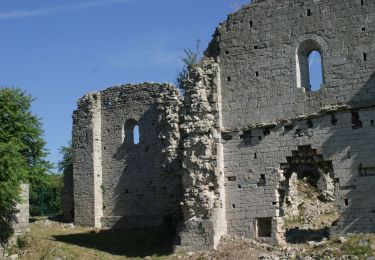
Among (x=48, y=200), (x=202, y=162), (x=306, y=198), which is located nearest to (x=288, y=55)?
(x=202, y=162)

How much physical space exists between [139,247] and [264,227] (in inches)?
185

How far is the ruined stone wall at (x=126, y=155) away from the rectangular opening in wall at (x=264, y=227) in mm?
5248

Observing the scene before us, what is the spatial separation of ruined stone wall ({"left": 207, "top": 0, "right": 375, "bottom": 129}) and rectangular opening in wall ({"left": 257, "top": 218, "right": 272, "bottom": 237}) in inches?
119

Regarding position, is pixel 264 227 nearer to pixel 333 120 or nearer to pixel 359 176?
pixel 359 176

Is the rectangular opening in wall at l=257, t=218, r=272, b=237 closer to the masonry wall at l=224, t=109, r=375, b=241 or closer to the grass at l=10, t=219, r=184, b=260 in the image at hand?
the masonry wall at l=224, t=109, r=375, b=241

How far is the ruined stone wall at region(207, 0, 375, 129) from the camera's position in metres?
18.2

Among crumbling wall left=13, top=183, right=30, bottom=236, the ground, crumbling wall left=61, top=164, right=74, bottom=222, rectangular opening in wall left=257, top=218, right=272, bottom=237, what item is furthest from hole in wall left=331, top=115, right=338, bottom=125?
crumbling wall left=61, top=164, right=74, bottom=222

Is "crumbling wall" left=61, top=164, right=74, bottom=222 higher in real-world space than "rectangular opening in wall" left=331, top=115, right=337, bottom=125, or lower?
lower

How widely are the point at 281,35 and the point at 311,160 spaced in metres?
4.05

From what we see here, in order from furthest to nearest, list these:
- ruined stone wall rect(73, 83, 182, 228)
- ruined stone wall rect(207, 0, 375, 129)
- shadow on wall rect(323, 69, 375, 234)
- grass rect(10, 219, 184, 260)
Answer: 1. ruined stone wall rect(73, 83, 182, 228)
2. grass rect(10, 219, 184, 260)
3. ruined stone wall rect(207, 0, 375, 129)
4. shadow on wall rect(323, 69, 375, 234)

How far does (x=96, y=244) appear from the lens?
73.4 ft

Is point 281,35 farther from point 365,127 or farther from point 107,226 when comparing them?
point 107,226

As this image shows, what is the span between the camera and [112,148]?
27141mm

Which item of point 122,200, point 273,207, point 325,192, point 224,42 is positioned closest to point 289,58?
point 224,42
